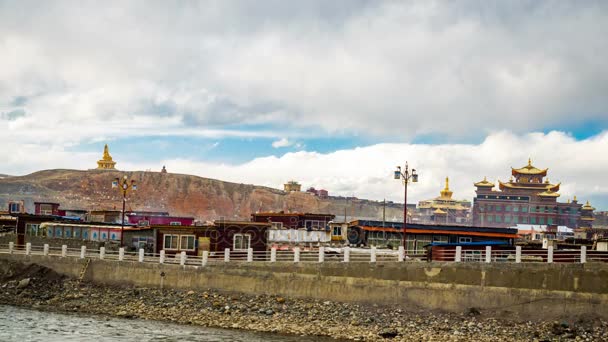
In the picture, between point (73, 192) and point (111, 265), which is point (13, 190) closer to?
point (73, 192)

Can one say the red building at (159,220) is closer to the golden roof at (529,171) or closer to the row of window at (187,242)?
the row of window at (187,242)

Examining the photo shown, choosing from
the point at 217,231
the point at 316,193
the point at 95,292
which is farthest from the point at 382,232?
the point at 316,193

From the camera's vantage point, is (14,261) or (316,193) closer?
(14,261)

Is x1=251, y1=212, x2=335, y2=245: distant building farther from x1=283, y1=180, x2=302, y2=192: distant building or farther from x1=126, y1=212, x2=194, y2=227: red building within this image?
x1=283, y1=180, x2=302, y2=192: distant building

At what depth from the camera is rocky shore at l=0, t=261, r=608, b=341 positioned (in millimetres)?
32938

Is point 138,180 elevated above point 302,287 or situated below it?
above

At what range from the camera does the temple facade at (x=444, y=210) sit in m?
175

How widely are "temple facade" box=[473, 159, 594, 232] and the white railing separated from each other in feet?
345

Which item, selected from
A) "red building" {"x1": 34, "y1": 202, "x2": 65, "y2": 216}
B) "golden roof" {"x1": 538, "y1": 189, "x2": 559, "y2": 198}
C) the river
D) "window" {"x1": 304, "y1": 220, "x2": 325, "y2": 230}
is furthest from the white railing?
"golden roof" {"x1": 538, "y1": 189, "x2": 559, "y2": 198}

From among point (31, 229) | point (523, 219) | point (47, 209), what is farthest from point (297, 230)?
point (523, 219)

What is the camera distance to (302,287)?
40.2m

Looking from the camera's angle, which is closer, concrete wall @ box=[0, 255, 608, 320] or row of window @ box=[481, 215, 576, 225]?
concrete wall @ box=[0, 255, 608, 320]

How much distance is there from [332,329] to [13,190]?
14604 cm

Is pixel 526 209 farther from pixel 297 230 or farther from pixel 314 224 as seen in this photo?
pixel 297 230
